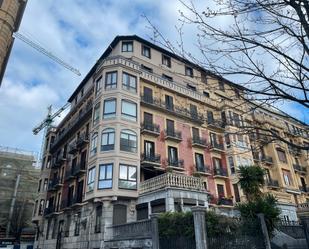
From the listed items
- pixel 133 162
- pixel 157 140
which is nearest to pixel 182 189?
pixel 133 162

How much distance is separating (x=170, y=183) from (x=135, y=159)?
14.0ft

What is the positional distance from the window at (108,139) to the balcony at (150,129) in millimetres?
2881

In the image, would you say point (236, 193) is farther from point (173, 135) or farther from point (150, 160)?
point (150, 160)

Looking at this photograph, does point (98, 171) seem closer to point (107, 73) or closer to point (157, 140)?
point (157, 140)

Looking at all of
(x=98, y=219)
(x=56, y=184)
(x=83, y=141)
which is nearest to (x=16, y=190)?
(x=56, y=184)

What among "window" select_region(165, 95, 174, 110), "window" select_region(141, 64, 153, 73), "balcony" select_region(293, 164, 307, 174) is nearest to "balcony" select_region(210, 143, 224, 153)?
"window" select_region(165, 95, 174, 110)

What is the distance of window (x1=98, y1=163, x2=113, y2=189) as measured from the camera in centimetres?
Result: 2027

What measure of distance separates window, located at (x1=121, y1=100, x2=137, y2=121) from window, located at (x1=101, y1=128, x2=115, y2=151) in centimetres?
197

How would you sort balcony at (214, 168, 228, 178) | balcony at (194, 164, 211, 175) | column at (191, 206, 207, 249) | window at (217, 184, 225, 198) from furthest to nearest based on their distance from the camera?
1. balcony at (214, 168, 228, 178)
2. window at (217, 184, 225, 198)
3. balcony at (194, 164, 211, 175)
4. column at (191, 206, 207, 249)

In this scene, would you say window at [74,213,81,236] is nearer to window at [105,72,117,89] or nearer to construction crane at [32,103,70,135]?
window at [105,72,117,89]

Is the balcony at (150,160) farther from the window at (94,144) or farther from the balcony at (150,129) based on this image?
the window at (94,144)

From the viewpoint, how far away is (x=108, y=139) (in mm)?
21891

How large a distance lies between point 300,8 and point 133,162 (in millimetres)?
17852

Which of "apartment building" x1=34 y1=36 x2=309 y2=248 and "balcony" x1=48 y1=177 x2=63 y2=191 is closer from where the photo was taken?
"apartment building" x1=34 y1=36 x2=309 y2=248
